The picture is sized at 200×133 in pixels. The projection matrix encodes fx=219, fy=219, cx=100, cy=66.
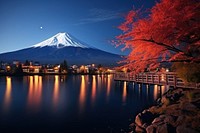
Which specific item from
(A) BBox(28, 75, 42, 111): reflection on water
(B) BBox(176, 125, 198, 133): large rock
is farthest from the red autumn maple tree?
(A) BBox(28, 75, 42, 111): reflection on water

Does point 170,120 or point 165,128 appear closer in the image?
point 165,128

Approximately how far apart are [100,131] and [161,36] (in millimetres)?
7505

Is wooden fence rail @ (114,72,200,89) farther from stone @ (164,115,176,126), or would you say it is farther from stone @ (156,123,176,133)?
stone @ (156,123,176,133)

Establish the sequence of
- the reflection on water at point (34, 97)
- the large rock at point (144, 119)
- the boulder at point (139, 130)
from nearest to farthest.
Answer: the boulder at point (139, 130) < the large rock at point (144, 119) < the reflection on water at point (34, 97)

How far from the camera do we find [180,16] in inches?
291

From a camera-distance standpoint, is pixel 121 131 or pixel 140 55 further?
pixel 121 131

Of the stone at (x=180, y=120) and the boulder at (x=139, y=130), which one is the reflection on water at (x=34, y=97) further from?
the stone at (x=180, y=120)

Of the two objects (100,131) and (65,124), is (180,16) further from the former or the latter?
(65,124)

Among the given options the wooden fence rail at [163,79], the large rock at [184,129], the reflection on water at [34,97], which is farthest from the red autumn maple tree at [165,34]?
the reflection on water at [34,97]

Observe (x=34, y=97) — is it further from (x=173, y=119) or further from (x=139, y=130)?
(x=173, y=119)

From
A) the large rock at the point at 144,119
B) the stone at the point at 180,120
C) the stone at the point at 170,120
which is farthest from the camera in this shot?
the large rock at the point at 144,119

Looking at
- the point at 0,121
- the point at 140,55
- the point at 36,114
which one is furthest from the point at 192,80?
the point at 0,121

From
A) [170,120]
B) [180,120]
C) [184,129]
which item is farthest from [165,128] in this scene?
[180,120]

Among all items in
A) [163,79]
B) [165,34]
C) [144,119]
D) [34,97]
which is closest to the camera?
[165,34]
